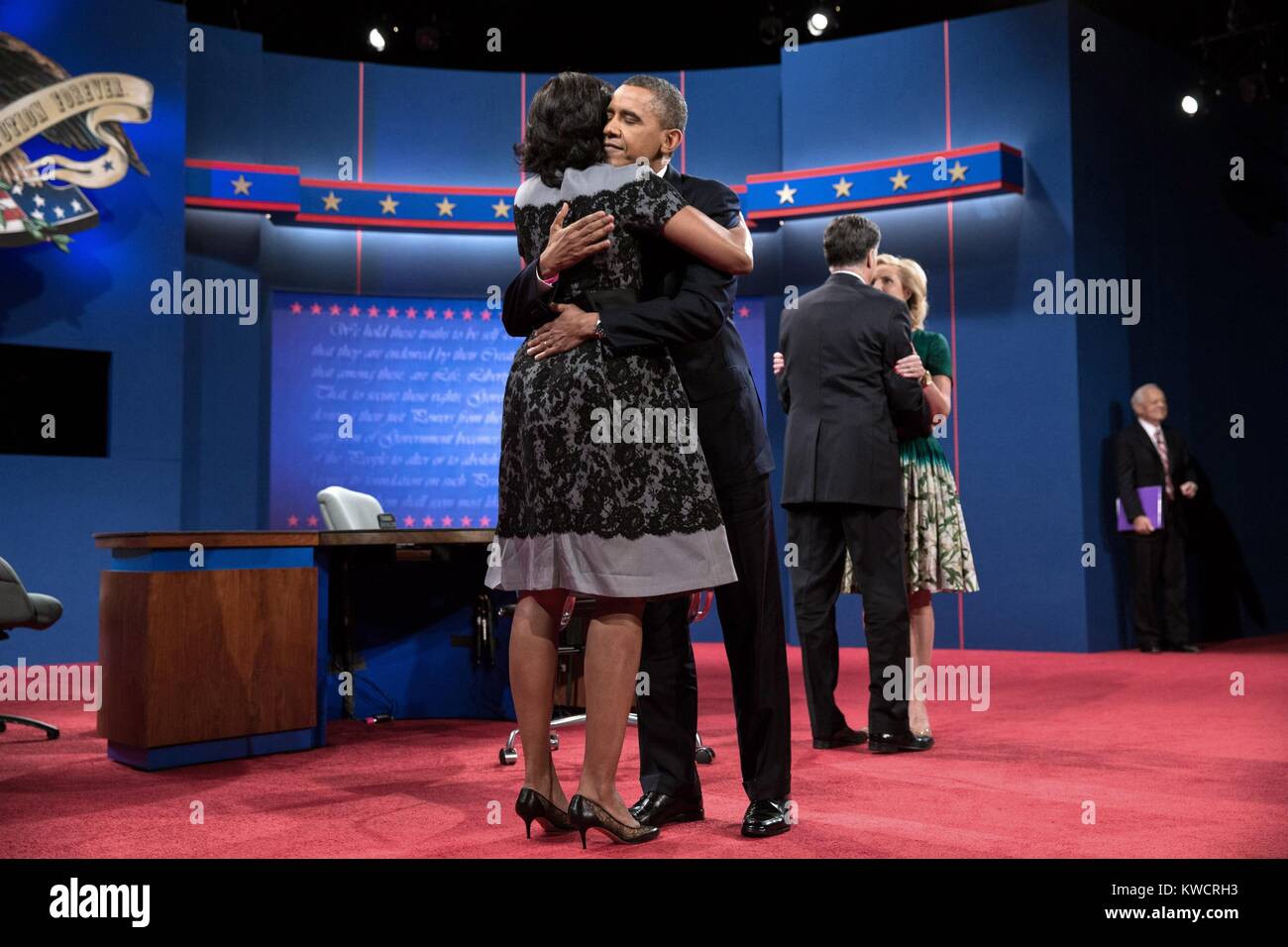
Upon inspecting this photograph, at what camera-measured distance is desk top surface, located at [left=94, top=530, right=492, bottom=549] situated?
11.9 ft

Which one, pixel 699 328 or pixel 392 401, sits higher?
pixel 392 401

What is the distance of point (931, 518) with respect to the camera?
158 inches

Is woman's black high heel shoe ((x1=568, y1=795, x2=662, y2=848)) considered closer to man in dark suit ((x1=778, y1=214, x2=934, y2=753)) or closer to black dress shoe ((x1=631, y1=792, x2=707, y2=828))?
black dress shoe ((x1=631, y1=792, x2=707, y2=828))

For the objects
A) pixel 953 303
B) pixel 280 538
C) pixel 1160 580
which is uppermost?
pixel 953 303

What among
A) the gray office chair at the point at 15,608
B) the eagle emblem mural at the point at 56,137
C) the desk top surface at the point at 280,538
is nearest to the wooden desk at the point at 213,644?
the desk top surface at the point at 280,538

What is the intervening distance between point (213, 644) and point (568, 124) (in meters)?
2.14

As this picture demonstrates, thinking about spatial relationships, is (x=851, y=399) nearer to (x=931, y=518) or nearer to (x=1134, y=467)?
(x=931, y=518)

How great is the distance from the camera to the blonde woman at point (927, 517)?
13.1ft

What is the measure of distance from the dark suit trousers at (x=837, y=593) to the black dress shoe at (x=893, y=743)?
18mm

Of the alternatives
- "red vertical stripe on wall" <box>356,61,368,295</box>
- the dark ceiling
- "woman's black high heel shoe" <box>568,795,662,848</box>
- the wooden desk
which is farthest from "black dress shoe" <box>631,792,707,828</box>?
the dark ceiling

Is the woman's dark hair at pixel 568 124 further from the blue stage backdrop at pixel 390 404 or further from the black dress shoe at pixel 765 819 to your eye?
the blue stage backdrop at pixel 390 404

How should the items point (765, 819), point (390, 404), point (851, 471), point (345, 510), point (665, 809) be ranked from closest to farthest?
point (765, 819)
point (665, 809)
point (851, 471)
point (345, 510)
point (390, 404)
